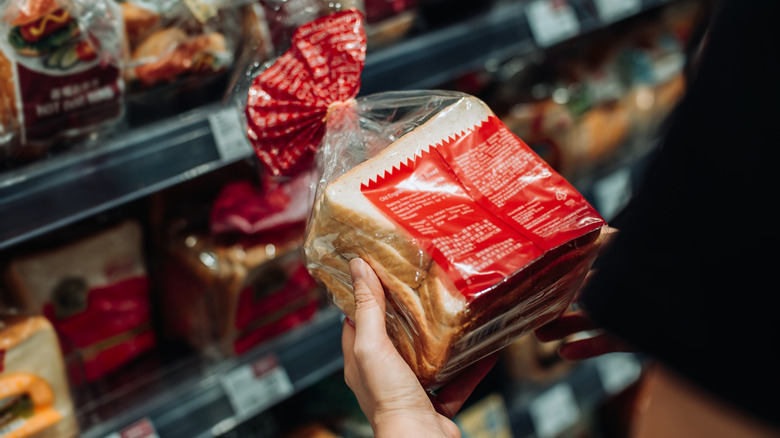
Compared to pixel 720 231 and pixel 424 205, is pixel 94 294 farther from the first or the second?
pixel 720 231

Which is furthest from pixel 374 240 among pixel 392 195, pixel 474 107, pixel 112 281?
pixel 112 281

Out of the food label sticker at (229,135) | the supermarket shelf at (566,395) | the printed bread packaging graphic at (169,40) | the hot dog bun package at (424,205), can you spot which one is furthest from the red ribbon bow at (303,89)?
the supermarket shelf at (566,395)

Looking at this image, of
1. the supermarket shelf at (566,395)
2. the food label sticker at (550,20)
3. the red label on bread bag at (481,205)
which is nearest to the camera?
the red label on bread bag at (481,205)

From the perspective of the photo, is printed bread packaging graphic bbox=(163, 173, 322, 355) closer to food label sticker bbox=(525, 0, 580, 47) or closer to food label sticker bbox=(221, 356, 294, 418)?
food label sticker bbox=(221, 356, 294, 418)

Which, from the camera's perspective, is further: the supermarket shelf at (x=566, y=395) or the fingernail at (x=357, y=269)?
the supermarket shelf at (x=566, y=395)

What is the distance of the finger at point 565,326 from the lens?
88cm

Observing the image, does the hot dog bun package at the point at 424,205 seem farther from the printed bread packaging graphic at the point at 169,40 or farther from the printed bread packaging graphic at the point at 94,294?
the printed bread packaging graphic at the point at 94,294

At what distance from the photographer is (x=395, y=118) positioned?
834mm

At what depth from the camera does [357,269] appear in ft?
2.14

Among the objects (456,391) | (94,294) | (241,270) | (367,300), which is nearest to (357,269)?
(367,300)

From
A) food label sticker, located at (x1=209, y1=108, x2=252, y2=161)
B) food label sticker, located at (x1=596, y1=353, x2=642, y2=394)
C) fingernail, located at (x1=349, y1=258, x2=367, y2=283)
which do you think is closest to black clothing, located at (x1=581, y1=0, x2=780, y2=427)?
fingernail, located at (x1=349, y1=258, x2=367, y2=283)

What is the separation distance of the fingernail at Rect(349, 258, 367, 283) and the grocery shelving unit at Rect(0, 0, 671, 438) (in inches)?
13.5

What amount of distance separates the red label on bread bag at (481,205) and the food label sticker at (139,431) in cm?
58

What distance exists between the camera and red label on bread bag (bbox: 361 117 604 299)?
61 centimetres
